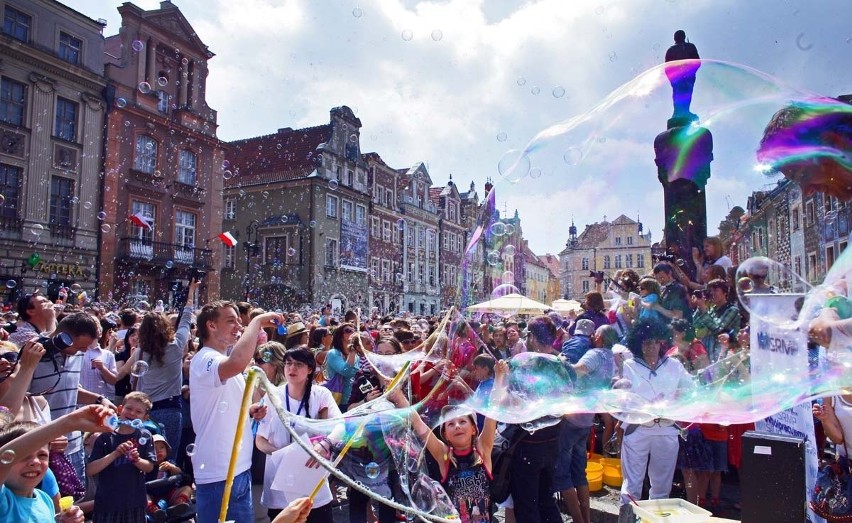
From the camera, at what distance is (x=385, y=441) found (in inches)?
158

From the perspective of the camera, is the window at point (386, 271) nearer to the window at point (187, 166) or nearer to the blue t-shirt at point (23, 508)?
the window at point (187, 166)

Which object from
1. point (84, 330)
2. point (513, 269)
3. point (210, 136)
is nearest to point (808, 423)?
point (513, 269)

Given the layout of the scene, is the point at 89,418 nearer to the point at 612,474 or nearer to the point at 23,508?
the point at 23,508

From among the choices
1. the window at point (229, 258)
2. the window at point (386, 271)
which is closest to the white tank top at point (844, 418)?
the window at point (229, 258)

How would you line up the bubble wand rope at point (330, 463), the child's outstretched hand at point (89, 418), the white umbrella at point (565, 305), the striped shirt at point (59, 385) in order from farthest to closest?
the white umbrella at point (565, 305)
the striped shirt at point (59, 385)
the bubble wand rope at point (330, 463)
the child's outstretched hand at point (89, 418)

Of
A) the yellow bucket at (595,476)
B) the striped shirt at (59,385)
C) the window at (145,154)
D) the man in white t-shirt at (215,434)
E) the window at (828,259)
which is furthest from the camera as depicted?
the window at (145,154)

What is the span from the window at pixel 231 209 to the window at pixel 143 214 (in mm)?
11783

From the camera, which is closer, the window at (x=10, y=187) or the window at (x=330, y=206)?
the window at (x=10, y=187)

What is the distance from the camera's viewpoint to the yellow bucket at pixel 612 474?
6941mm

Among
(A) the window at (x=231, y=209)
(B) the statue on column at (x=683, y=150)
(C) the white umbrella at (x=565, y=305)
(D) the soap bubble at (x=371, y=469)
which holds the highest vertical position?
(A) the window at (x=231, y=209)

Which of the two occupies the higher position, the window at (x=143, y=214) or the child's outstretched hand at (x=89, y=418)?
the window at (x=143, y=214)

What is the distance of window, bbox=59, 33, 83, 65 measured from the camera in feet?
73.7

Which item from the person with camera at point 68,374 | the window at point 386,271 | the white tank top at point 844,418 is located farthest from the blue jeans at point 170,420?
the window at point 386,271

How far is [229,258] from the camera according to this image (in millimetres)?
37344
